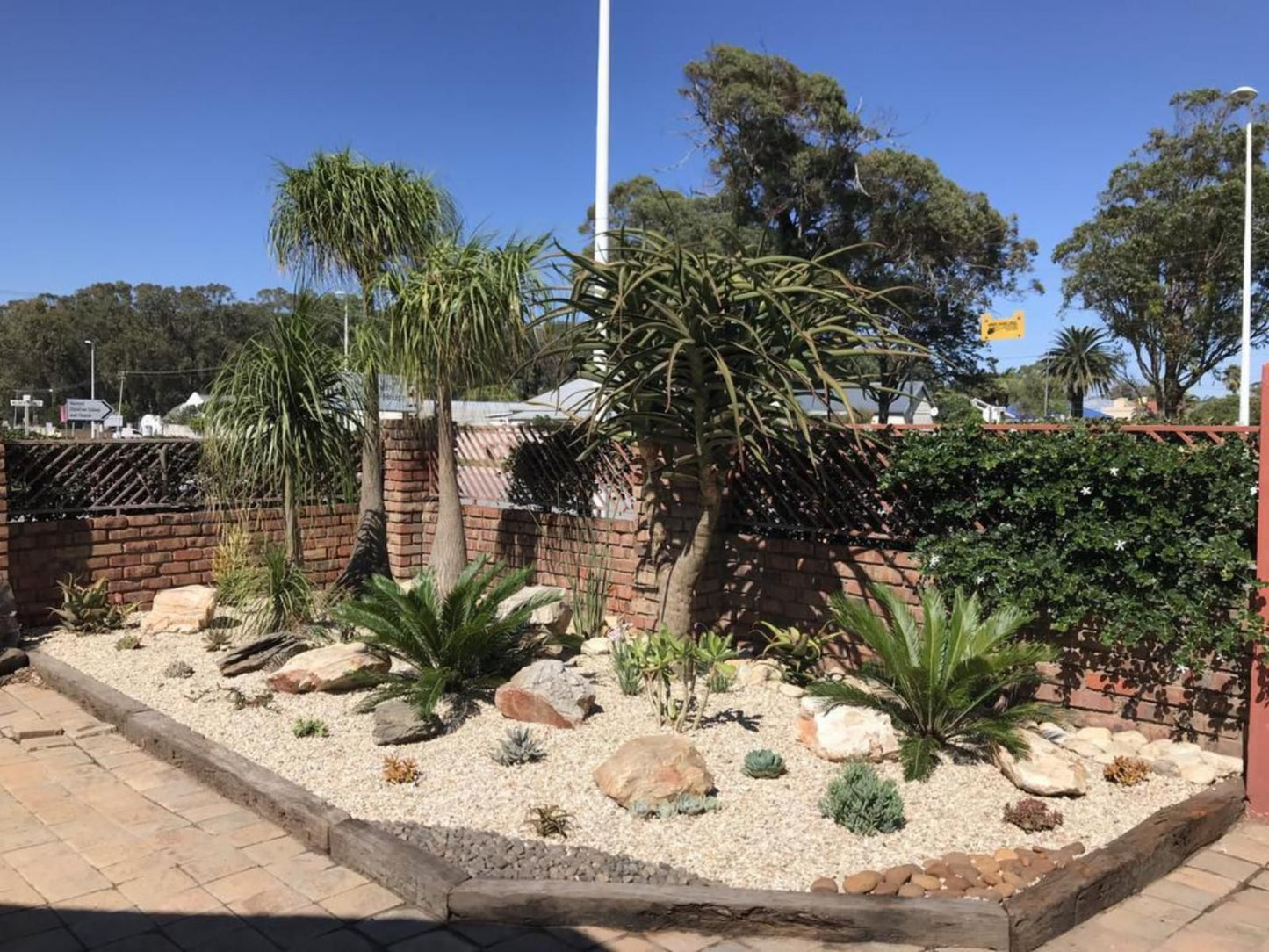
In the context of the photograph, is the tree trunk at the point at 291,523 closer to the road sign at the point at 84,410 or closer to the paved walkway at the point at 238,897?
the paved walkway at the point at 238,897

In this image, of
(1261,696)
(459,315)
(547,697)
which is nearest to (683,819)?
(547,697)

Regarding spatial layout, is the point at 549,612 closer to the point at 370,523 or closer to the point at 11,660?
the point at 370,523

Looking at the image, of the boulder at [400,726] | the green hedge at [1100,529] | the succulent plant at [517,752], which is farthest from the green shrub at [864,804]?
the boulder at [400,726]

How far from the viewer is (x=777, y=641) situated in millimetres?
5625

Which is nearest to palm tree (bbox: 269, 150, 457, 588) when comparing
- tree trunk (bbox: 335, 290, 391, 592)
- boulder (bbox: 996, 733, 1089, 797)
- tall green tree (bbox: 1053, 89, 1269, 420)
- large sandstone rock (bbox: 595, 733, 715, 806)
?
tree trunk (bbox: 335, 290, 391, 592)

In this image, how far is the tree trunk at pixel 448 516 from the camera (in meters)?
7.54

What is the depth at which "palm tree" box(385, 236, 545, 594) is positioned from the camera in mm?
6773

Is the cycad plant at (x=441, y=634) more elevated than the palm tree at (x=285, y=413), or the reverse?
the palm tree at (x=285, y=413)

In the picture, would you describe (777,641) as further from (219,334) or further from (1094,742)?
(219,334)

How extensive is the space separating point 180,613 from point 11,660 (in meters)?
1.12

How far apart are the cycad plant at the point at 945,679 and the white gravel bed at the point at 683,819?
0.18m

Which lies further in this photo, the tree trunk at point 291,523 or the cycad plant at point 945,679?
the tree trunk at point 291,523

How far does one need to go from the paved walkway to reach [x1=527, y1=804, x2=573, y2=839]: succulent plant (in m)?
0.54

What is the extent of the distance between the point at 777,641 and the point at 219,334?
2467 inches
